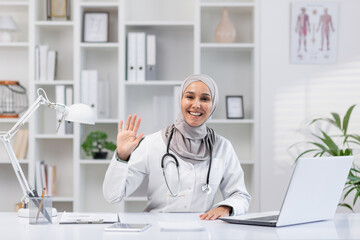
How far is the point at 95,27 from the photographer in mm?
3906

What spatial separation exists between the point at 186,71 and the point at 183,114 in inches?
59.2

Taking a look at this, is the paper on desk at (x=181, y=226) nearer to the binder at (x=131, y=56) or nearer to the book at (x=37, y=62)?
the binder at (x=131, y=56)

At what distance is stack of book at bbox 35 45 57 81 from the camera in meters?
3.84

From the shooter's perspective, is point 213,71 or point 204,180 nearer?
point 204,180

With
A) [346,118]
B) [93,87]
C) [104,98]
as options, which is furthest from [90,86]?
[346,118]

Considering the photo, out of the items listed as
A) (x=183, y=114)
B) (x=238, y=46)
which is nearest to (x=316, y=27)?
(x=238, y=46)

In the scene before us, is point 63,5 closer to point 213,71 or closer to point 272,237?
point 213,71

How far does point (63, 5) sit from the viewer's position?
3.93 m

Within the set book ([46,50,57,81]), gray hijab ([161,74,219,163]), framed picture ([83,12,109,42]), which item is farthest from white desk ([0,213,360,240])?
framed picture ([83,12,109,42])

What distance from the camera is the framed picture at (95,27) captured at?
389 cm

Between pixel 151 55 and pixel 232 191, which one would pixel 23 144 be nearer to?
pixel 151 55

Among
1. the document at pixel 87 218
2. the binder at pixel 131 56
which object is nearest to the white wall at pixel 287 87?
the binder at pixel 131 56

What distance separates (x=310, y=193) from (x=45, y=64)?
8.39 feet

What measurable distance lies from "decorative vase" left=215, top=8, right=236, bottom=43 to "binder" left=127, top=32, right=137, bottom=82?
63cm
